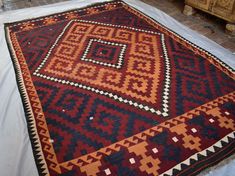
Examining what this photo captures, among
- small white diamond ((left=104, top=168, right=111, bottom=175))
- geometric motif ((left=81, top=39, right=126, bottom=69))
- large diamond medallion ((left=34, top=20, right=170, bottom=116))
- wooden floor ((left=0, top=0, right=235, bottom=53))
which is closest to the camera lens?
small white diamond ((left=104, top=168, right=111, bottom=175))

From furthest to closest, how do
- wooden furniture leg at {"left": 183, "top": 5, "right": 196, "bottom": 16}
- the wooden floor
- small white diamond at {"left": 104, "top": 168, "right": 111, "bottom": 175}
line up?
wooden furniture leg at {"left": 183, "top": 5, "right": 196, "bottom": 16}, the wooden floor, small white diamond at {"left": 104, "top": 168, "right": 111, "bottom": 175}

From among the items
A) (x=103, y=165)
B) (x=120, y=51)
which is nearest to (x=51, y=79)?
(x=120, y=51)

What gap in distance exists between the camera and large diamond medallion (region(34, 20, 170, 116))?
173 centimetres

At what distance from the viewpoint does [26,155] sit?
1322 mm

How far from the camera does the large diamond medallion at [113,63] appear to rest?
1.73 m

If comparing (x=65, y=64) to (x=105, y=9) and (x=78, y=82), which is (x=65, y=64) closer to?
(x=78, y=82)

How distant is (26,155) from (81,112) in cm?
41

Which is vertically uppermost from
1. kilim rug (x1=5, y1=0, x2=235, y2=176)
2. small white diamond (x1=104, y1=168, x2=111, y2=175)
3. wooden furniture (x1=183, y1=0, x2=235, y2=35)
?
wooden furniture (x1=183, y1=0, x2=235, y2=35)

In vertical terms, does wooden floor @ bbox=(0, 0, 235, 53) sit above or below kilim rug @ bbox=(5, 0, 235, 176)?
above

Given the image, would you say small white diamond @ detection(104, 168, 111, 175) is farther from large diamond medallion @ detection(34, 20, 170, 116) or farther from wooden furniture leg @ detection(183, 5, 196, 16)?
wooden furniture leg @ detection(183, 5, 196, 16)

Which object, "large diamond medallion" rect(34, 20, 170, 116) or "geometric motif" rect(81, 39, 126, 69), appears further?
"geometric motif" rect(81, 39, 126, 69)

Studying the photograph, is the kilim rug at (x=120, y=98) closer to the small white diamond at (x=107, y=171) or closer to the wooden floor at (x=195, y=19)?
the small white diamond at (x=107, y=171)

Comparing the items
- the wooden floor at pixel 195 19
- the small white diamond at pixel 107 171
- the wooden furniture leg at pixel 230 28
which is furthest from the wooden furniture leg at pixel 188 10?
the small white diamond at pixel 107 171

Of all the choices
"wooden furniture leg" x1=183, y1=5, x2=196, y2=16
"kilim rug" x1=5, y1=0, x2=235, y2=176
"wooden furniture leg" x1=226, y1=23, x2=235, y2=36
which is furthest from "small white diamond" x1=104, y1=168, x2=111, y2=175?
"wooden furniture leg" x1=183, y1=5, x2=196, y2=16
